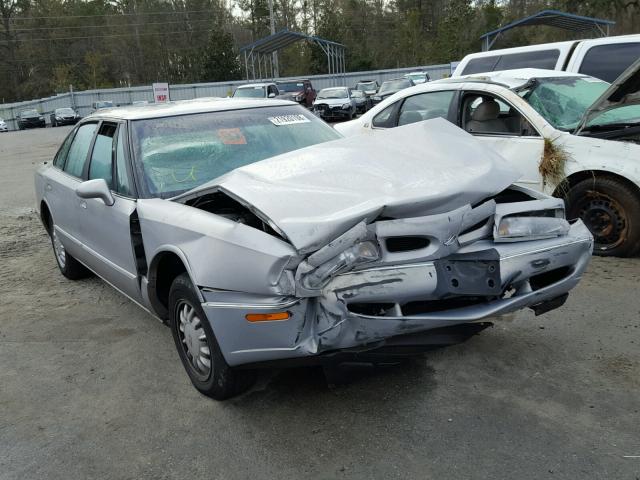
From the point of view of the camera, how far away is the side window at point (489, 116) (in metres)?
5.65

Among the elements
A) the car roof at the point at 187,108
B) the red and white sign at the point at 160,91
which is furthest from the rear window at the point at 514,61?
the red and white sign at the point at 160,91

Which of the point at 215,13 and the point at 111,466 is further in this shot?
the point at 215,13

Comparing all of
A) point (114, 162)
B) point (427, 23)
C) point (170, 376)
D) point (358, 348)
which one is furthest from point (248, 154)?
point (427, 23)

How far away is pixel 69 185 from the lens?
15.3 feet

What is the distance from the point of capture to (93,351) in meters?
4.00

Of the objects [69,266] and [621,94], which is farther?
[69,266]

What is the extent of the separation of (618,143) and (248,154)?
10.9ft

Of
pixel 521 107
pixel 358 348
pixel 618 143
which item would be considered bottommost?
pixel 358 348

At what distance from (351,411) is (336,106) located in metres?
22.6

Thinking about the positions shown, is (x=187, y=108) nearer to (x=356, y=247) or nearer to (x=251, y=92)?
(x=356, y=247)

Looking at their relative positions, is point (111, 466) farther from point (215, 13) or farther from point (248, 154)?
point (215, 13)

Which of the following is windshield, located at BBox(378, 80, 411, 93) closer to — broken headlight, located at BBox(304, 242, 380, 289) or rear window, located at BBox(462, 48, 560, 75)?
rear window, located at BBox(462, 48, 560, 75)

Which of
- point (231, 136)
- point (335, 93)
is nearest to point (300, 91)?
point (335, 93)

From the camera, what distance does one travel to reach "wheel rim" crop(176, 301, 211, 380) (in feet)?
10.1
